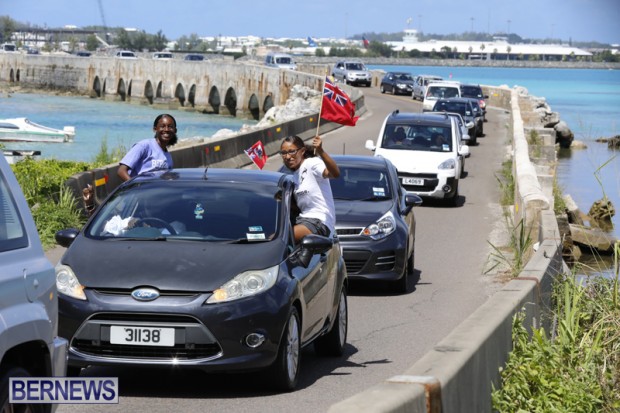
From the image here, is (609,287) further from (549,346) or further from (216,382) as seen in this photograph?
(216,382)

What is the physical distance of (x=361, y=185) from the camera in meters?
16.4

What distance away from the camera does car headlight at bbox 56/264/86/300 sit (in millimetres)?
8430

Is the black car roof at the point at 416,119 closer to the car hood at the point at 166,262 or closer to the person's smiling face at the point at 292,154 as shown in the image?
the person's smiling face at the point at 292,154

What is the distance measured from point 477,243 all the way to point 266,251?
11777 millimetres

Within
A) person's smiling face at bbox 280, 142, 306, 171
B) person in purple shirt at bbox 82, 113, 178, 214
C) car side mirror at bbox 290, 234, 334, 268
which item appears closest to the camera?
car side mirror at bbox 290, 234, 334, 268

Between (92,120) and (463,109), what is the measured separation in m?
51.2

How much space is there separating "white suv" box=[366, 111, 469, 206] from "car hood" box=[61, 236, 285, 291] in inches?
677

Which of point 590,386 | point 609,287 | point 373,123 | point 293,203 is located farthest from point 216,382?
point 373,123

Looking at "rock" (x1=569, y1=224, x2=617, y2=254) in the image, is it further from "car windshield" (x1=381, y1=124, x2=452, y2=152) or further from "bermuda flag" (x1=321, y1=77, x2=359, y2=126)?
"bermuda flag" (x1=321, y1=77, x2=359, y2=126)

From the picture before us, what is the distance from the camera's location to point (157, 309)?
26.9 ft

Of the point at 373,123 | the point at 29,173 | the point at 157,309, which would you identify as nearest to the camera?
the point at 157,309

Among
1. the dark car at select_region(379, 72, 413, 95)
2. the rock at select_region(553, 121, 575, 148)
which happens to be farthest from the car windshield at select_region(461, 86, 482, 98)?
the dark car at select_region(379, 72, 413, 95)

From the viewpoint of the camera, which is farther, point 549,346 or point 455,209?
point 455,209

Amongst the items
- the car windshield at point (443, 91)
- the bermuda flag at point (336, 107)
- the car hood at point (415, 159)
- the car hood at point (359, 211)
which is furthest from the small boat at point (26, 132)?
the car hood at point (359, 211)
